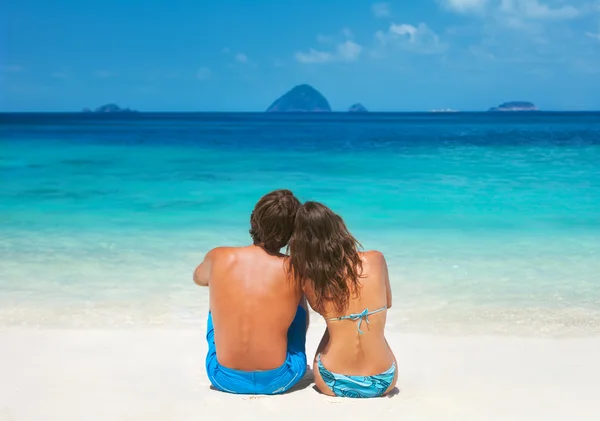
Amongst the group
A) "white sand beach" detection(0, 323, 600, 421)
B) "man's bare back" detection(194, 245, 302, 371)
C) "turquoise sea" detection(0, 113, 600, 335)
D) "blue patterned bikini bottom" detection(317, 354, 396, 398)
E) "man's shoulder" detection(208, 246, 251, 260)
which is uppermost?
"man's shoulder" detection(208, 246, 251, 260)

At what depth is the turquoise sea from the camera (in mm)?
4785

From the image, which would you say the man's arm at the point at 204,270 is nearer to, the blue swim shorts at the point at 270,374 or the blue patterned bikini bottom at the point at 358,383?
the blue swim shorts at the point at 270,374

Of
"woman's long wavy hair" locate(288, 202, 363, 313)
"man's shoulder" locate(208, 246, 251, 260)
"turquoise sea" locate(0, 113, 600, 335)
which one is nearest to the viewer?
"woman's long wavy hair" locate(288, 202, 363, 313)

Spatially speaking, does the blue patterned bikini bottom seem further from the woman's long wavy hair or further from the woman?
the woman's long wavy hair

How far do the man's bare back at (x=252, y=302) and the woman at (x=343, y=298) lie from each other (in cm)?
9

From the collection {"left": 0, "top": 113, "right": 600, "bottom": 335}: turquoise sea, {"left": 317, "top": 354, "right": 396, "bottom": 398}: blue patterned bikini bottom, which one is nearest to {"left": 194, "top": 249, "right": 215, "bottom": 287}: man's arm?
{"left": 317, "top": 354, "right": 396, "bottom": 398}: blue patterned bikini bottom

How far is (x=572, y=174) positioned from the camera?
1417 cm

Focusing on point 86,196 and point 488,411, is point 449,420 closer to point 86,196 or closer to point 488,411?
point 488,411

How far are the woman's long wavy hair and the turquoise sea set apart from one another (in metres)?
1.72

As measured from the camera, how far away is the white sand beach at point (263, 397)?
2.83 m

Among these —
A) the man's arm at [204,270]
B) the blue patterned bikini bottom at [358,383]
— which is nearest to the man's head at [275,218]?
the man's arm at [204,270]

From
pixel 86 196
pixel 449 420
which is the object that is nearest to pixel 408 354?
pixel 449 420

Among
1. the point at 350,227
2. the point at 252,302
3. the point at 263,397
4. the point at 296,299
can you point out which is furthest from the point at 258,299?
the point at 350,227

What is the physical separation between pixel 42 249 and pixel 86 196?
4.28 metres
